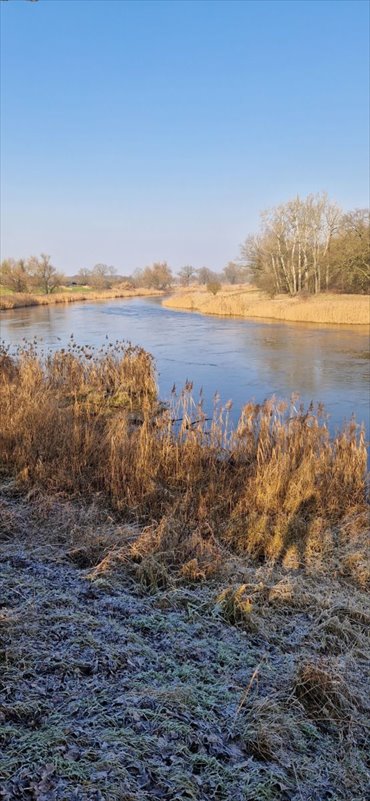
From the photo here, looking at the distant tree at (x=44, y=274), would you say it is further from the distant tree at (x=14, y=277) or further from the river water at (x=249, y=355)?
the river water at (x=249, y=355)

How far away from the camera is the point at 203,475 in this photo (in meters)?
5.36

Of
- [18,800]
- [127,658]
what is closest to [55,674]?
[127,658]

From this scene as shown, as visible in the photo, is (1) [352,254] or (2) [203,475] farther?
(1) [352,254]

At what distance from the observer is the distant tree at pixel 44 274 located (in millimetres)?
Result: 54156

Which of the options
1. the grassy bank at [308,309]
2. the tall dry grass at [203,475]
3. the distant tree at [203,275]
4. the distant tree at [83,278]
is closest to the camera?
the tall dry grass at [203,475]

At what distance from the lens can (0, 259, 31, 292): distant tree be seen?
A: 50.1 meters

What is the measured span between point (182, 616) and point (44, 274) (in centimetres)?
5595

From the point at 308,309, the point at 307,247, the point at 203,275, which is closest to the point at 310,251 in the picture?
the point at 307,247

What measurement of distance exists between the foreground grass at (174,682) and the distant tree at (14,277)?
50.9m

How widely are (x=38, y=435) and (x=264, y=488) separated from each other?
2.72m

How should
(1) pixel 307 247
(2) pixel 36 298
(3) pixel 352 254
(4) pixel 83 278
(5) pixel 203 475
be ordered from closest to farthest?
(5) pixel 203 475 → (3) pixel 352 254 → (1) pixel 307 247 → (2) pixel 36 298 → (4) pixel 83 278

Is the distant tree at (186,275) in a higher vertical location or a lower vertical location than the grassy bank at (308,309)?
higher

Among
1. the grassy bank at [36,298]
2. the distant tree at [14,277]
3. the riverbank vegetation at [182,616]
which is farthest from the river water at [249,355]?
the distant tree at [14,277]

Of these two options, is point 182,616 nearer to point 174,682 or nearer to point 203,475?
point 174,682
